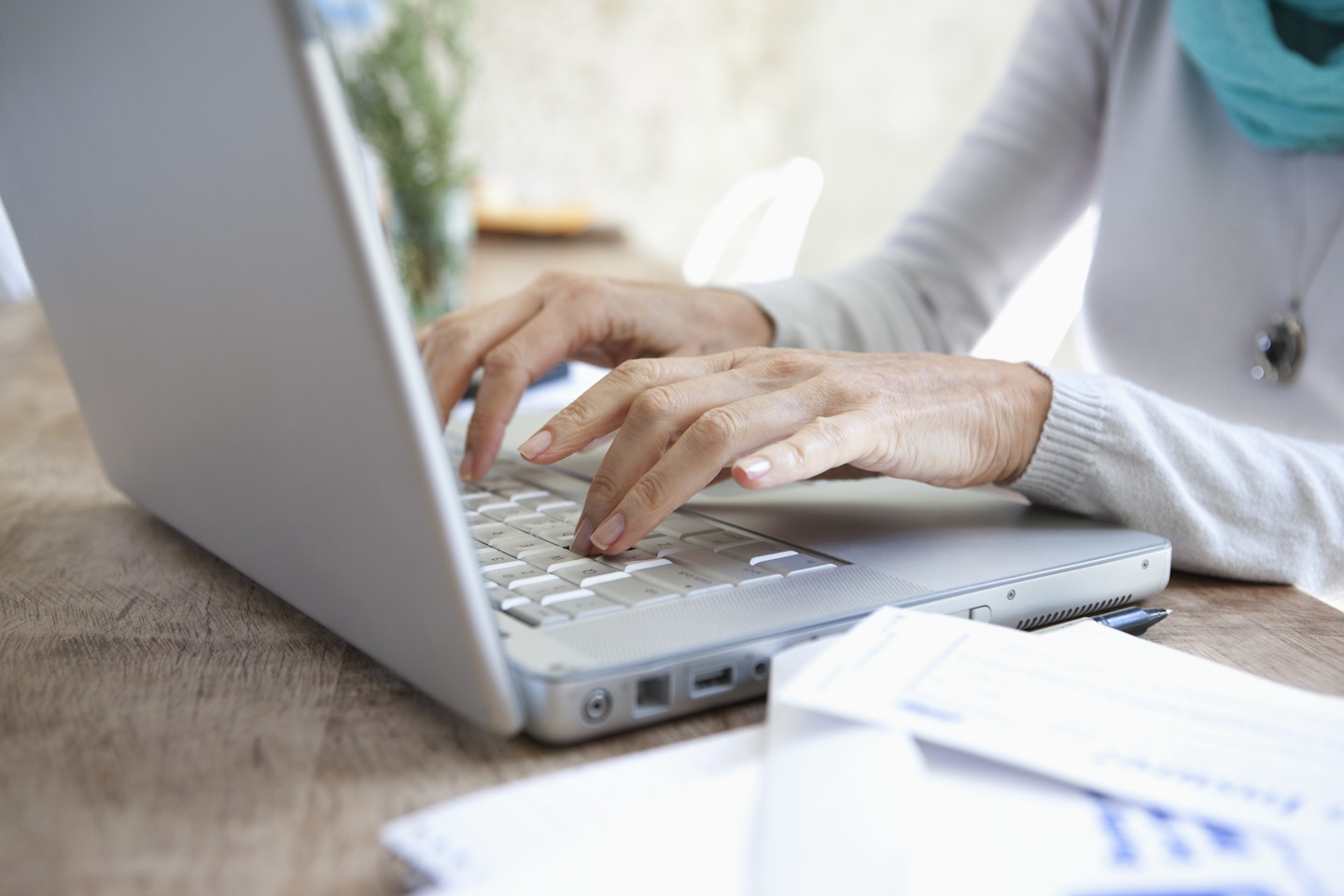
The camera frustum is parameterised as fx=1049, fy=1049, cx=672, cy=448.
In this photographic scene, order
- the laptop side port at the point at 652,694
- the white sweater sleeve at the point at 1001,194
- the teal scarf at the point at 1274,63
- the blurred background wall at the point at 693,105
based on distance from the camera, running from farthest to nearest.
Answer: the blurred background wall at the point at 693,105 < the white sweater sleeve at the point at 1001,194 < the teal scarf at the point at 1274,63 < the laptop side port at the point at 652,694

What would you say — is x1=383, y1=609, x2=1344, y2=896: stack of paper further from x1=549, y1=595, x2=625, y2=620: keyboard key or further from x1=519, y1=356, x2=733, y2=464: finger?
x1=519, y1=356, x2=733, y2=464: finger

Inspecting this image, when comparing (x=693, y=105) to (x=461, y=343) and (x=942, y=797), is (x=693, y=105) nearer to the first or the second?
(x=461, y=343)

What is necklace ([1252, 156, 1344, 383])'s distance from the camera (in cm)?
87

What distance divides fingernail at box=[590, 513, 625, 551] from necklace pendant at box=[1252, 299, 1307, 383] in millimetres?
666

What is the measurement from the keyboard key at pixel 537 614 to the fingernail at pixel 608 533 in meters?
0.07

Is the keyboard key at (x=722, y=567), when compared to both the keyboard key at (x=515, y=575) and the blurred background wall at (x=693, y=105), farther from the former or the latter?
the blurred background wall at (x=693, y=105)

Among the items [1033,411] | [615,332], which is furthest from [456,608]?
[615,332]

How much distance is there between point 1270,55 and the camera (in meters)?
0.85

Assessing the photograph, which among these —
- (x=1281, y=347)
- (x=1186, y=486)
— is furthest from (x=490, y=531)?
(x=1281, y=347)

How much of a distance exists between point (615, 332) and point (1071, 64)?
617 mm

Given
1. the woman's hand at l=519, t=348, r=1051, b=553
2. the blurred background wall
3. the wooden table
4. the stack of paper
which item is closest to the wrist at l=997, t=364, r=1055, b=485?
the woman's hand at l=519, t=348, r=1051, b=553

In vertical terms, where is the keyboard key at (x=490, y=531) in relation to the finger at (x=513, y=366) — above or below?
below

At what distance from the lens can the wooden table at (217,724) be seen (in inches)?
12.0

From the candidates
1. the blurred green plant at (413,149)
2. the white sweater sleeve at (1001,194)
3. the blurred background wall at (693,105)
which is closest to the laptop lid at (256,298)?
the white sweater sleeve at (1001,194)
